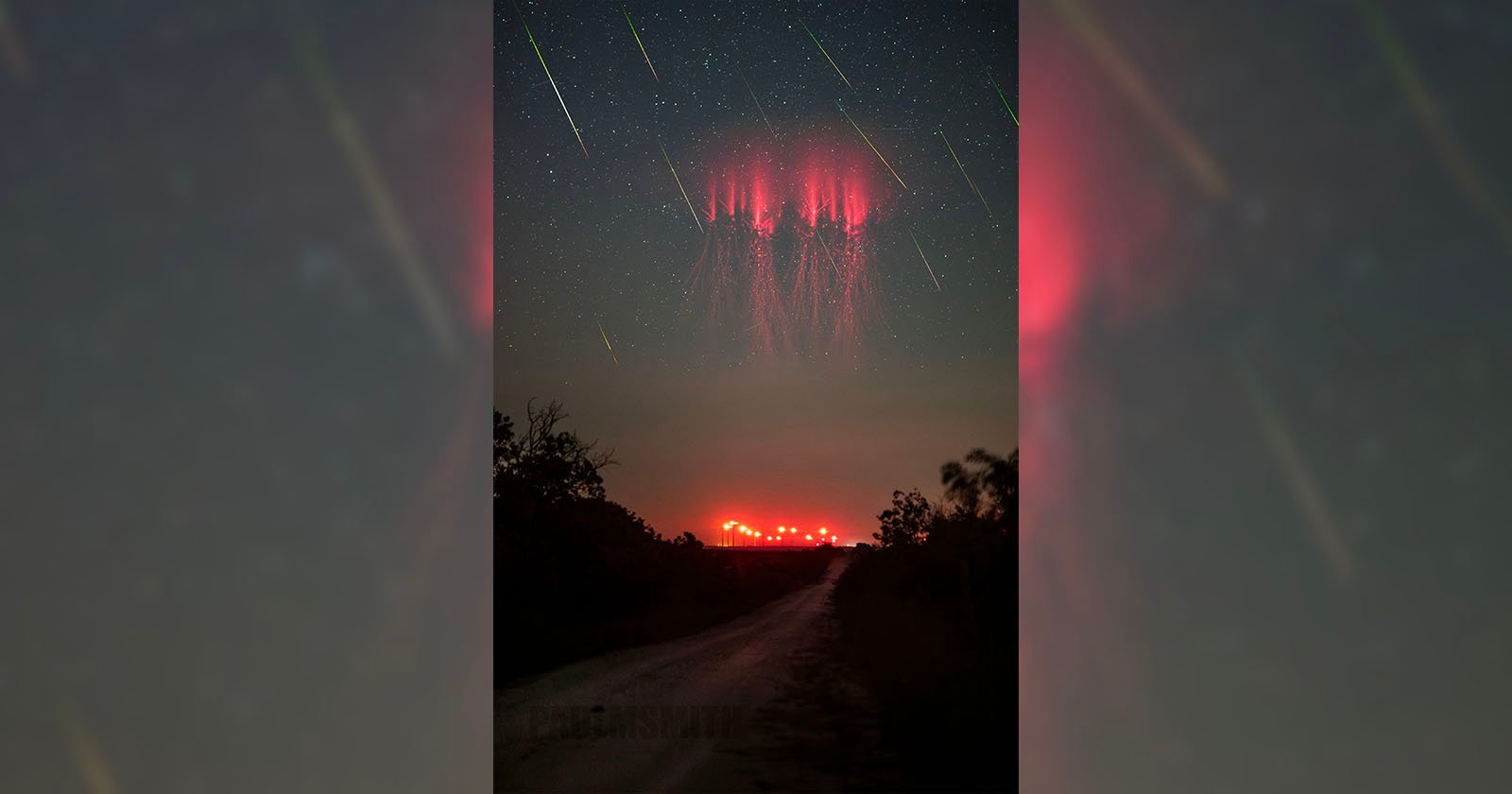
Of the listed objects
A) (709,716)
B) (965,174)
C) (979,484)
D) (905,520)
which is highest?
(965,174)

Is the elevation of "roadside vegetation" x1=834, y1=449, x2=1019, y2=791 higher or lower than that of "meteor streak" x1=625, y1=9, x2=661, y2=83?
lower

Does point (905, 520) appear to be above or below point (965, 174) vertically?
below

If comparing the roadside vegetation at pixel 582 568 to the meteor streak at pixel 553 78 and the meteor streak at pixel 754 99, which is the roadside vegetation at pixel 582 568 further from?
the meteor streak at pixel 754 99

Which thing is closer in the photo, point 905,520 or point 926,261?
point 926,261
